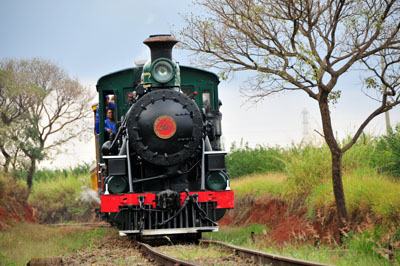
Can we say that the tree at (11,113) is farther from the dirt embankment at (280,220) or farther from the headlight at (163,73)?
the headlight at (163,73)

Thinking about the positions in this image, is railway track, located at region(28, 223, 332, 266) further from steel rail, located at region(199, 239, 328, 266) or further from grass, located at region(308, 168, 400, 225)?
grass, located at region(308, 168, 400, 225)

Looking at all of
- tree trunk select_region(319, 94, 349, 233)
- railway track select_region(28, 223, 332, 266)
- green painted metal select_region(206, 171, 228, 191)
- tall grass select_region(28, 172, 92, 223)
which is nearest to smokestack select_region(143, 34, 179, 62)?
green painted metal select_region(206, 171, 228, 191)

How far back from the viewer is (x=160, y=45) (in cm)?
965

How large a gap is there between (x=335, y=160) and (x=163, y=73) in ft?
10.8

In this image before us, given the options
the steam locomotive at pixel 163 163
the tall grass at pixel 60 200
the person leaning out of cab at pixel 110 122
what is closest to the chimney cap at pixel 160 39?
the steam locomotive at pixel 163 163

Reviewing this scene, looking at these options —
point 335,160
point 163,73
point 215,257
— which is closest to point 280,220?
point 335,160

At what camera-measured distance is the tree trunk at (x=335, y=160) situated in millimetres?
9398

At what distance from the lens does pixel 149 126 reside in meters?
9.23

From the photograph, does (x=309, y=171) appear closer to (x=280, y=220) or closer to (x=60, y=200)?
(x=280, y=220)

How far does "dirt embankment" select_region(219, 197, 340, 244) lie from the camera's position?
33.7 feet

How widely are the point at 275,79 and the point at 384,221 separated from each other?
3262 mm

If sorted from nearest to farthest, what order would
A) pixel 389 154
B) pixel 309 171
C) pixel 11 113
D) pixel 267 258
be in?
pixel 267 258
pixel 389 154
pixel 309 171
pixel 11 113

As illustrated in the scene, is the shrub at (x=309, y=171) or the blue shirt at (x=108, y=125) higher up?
the blue shirt at (x=108, y=125)

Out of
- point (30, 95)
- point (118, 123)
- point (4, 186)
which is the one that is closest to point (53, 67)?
point (30, 95)
